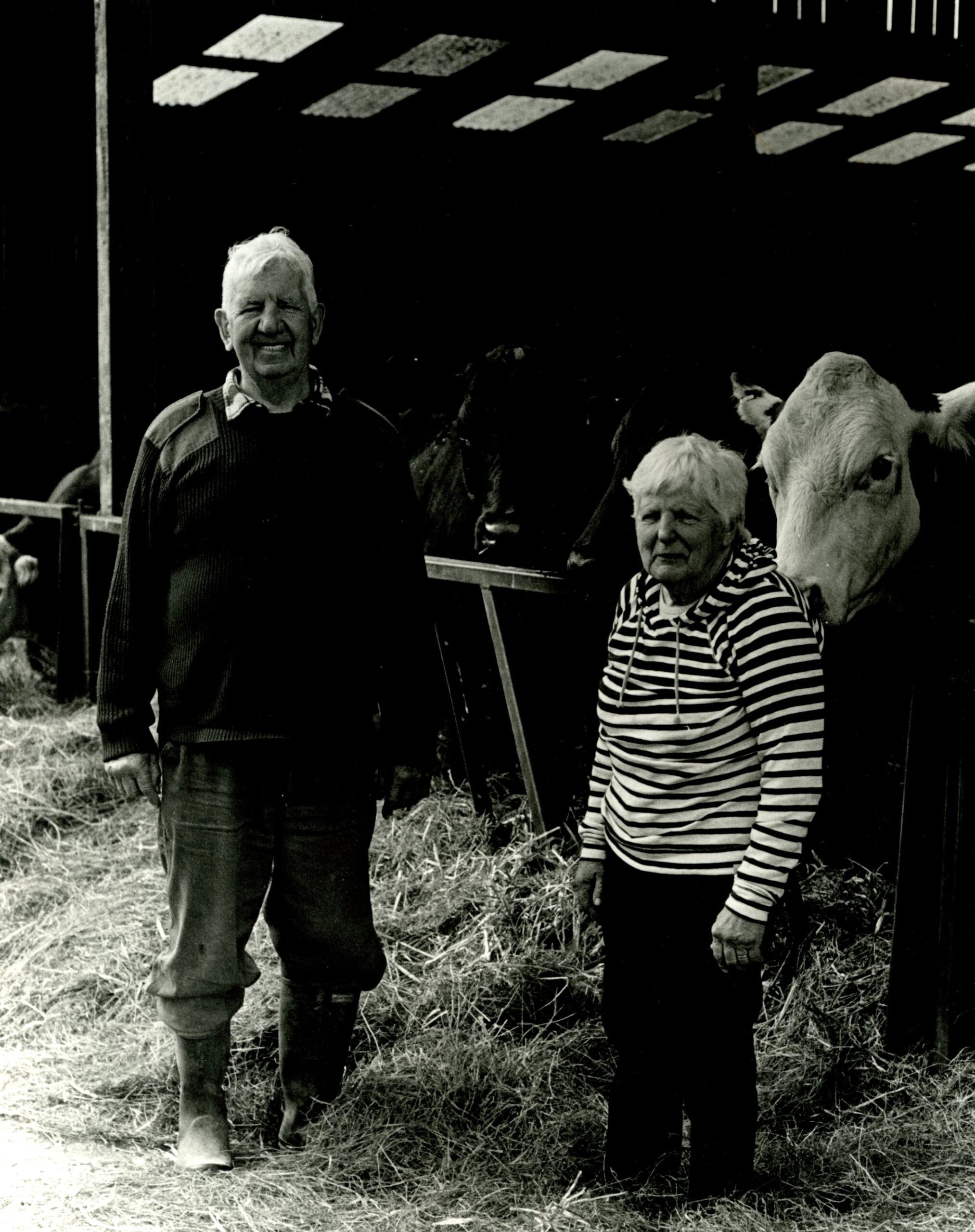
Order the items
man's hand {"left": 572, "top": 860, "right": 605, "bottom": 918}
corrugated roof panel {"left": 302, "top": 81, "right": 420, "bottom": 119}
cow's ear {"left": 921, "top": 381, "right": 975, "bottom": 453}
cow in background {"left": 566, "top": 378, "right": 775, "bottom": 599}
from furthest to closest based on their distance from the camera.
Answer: corrugated roof panel {"left": 302, "top": 81, "right": 420, "bottom": 119}, cow in background {"left": 566, "top": 378, "right": 775, "bottom": 599}, cow's ear {"left": 921, "top": 381, "right": 975, "bottom": 453}, man's hand {"left": 572, "top": 860, "right": 605, "bottom": 918}

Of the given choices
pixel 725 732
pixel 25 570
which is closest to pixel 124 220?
pixel 25 570

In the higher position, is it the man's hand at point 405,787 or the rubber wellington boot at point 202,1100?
the man's hand at point 405,787

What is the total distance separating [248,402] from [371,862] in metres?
2.37

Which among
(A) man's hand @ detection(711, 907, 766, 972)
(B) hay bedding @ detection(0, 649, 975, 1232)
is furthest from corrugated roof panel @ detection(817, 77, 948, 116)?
(A) man's hand @ detection(711, 907, 766, 972)

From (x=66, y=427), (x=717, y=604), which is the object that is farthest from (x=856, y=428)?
(x=66, y=427)

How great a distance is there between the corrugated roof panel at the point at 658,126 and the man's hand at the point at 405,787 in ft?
27.1

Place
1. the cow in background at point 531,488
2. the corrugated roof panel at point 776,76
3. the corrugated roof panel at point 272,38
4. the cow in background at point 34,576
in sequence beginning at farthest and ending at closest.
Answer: the corrugated roof panel at point 776,76 → the cow in background at point 34,576 → the corrugated roof panel at point 272,38 → the cow in background at point 531,488

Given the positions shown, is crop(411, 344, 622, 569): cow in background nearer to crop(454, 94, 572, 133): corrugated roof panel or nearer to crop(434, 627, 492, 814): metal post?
crop(434, 627, 492, 814): metal post

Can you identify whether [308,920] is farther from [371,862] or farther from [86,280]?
[86,280]

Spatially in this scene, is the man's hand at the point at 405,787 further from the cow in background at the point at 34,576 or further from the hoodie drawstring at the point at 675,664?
the cow in background at the point at 34,576

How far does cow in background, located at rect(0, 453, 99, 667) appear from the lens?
865 centimetres

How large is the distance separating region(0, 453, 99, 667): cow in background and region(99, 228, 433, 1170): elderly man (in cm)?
552

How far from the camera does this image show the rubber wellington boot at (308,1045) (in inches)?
133

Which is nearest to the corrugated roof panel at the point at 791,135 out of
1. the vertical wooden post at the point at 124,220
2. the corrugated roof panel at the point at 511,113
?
the corrugated roof panel at the point at 511,113
